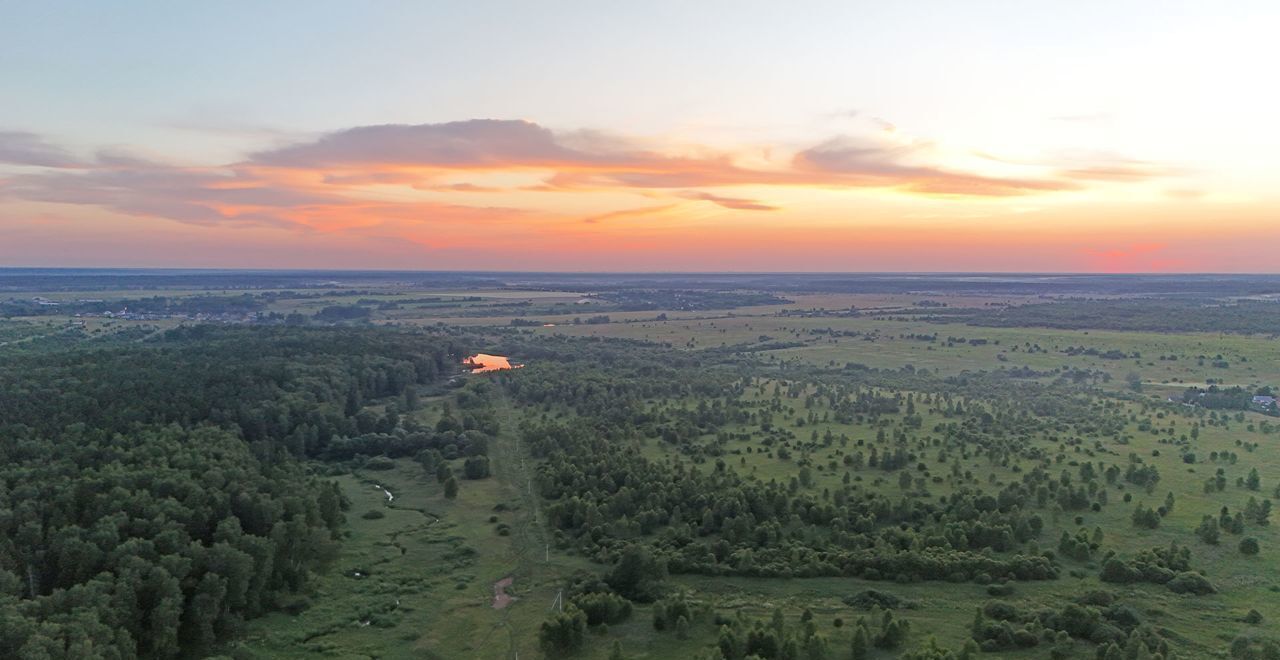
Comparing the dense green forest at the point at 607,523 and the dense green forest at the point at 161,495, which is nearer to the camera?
the dense green forest at the point at 161,495

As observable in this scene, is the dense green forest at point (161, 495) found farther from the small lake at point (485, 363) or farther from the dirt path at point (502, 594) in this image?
the small lake at point (485, 363)

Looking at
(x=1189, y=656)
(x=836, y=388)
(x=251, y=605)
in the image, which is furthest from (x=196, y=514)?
(x=836, y=388)

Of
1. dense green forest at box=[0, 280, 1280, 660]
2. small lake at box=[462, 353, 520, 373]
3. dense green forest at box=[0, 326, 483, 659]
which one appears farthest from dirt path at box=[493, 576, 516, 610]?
small lake at box=[462, 353, 520, 373]

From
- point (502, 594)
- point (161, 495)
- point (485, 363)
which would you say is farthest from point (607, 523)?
point (485, 363)

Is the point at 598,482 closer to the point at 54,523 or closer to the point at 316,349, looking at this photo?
the point at 54,523

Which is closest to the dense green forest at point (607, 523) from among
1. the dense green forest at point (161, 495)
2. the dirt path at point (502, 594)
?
the dense green forest at point (161, 495)

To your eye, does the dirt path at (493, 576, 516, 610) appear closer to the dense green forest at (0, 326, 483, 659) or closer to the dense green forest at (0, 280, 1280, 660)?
the dense green forest at (0, 280, 1280, 660)

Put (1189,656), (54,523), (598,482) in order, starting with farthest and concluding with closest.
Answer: (598,482), (54,523), (1189,656)

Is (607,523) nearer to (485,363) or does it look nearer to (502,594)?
(502,594)
